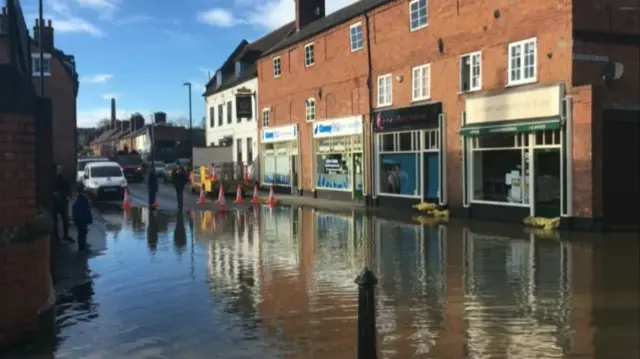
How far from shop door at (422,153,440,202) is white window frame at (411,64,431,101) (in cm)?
219

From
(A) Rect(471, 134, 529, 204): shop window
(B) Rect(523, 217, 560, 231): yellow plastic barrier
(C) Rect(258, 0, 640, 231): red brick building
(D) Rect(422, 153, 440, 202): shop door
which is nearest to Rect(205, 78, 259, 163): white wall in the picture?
(C) Rect(258, 0, 640, 231): red brick building

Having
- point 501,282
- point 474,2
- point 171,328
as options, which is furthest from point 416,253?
point 474,2

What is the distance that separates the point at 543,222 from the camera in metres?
17.7

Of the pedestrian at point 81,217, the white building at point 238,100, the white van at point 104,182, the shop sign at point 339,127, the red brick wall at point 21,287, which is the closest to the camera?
the red brick wall at point 21,287

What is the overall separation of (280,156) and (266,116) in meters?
3.24

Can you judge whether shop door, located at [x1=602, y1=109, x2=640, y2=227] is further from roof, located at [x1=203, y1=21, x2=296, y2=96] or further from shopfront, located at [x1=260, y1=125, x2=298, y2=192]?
roof, located at [x1=203, y1=21, x2=296, y2=96]

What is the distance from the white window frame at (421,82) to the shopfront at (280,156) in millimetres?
11006

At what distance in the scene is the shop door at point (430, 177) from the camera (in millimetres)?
23219

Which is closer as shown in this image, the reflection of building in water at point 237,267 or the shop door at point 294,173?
the reflection of building in water at point 237,267

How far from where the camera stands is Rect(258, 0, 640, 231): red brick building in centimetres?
1753

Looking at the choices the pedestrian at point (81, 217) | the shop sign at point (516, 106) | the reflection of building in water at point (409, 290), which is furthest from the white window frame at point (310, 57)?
the pedestrian at point (81, 217)

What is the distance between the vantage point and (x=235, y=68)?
48.5m

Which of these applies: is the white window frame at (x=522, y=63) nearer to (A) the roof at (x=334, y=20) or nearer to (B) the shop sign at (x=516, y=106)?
(B) the shop sign at (x=516, y=106)

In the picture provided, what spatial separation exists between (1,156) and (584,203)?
14810 mm
